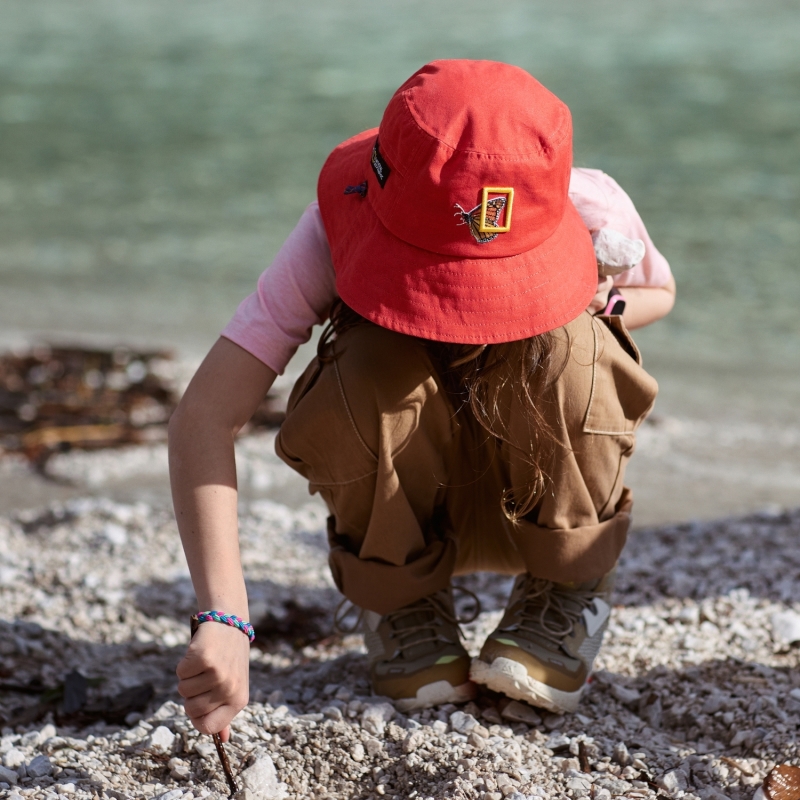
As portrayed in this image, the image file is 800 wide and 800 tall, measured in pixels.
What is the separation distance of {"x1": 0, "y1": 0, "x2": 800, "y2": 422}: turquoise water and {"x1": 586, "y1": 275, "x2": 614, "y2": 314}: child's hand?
2.44 m

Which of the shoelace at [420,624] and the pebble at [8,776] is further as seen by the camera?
the shoelace at [420,624]

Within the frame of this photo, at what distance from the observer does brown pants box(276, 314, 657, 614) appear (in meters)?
1.79

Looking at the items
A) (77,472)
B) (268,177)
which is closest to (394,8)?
(268,177)

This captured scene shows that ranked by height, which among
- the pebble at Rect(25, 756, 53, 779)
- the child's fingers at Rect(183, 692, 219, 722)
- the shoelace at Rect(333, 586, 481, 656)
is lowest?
the pebble at Rect(25, 756, 53, 779)

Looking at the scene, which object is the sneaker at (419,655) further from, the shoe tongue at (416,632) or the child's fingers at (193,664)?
the child's fingers at (193,664)

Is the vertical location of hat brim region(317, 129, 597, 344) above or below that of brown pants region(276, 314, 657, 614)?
above

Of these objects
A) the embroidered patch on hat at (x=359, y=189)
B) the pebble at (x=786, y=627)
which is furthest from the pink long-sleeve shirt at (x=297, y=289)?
the pebble at (x=786, y=627)

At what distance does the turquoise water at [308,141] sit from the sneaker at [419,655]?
2549 mm

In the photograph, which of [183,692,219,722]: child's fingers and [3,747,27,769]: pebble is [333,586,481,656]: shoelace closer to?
[183,692,219,722]: child's fingers

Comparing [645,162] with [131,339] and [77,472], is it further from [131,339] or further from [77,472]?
[77,472]

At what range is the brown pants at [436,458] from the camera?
5.88ft

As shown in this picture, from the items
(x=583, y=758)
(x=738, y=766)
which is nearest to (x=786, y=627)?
(x=738, y=766)

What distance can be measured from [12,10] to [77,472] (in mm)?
15656

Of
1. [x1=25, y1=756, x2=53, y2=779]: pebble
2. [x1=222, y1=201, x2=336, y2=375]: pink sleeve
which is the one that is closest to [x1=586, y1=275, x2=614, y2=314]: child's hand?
[x1=222, y1=201, x2=336, y2=375]: pink sleeve
